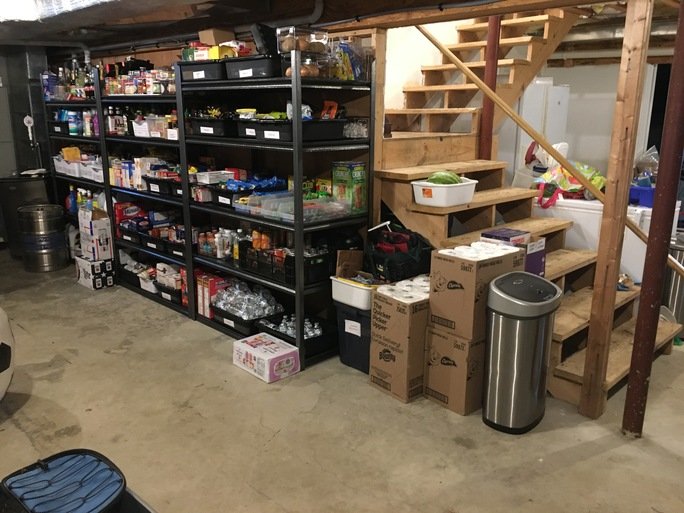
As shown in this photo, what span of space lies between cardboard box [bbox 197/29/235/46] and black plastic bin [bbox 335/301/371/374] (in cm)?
201

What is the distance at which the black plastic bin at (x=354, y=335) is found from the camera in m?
3.28

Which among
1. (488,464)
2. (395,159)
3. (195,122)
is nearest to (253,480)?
(488,464)

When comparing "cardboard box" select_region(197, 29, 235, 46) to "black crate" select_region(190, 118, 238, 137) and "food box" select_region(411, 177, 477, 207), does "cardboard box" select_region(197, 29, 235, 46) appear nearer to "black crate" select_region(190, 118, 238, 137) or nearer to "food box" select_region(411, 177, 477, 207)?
A: "black crate" select_region(190, 118, 238, 137)

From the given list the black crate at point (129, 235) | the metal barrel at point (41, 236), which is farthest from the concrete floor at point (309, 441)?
the metal barrel at point (41, 236)

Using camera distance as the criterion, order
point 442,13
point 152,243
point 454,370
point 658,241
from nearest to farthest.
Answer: point 658,241
point 454,370
point 442,13
point 152,243

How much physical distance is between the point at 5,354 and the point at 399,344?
6.32 feet

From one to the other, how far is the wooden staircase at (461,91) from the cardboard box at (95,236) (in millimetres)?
2554

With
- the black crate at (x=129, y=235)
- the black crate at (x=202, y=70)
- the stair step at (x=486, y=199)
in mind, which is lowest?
the black crate at (x=129, y=235)

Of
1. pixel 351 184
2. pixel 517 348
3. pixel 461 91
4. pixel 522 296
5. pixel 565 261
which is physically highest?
pixel 461 91

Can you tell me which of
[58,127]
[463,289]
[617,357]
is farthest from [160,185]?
[617,357]

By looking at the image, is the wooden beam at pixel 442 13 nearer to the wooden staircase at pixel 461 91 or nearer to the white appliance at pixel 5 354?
the wooden staircase at pixel 461 91

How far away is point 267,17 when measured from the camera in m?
3.99

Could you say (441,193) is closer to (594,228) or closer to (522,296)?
(522,296)

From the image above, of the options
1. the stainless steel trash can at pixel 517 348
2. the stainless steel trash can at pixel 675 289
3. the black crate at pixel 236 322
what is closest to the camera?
the stainless steel trash can at pixel 517 348
